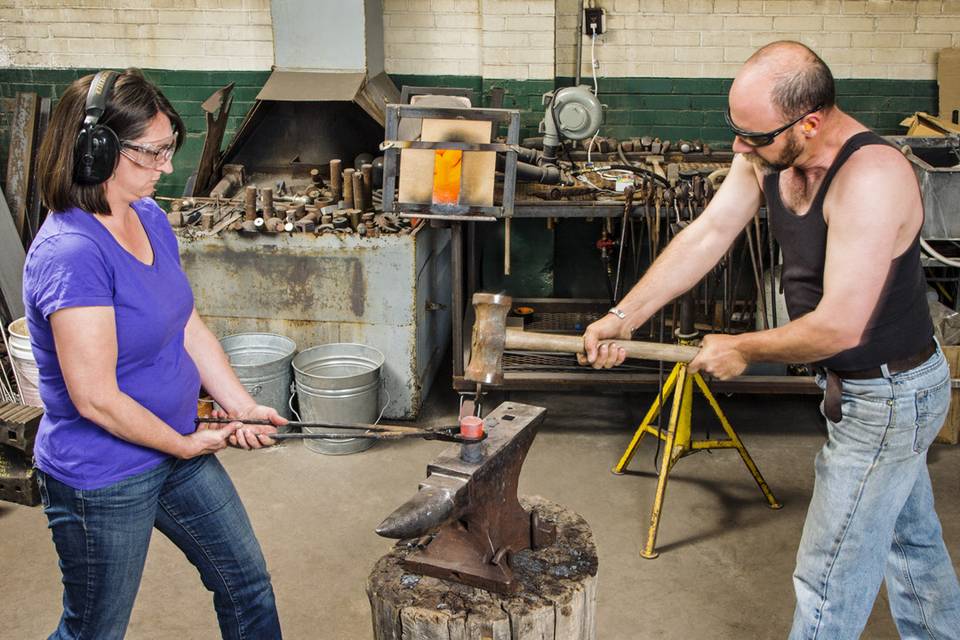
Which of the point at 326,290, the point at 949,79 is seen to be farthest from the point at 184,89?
the point at 949,79

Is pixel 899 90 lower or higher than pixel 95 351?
higher

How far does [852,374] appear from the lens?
8.30ft

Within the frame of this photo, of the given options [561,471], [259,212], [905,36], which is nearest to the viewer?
[561,471]

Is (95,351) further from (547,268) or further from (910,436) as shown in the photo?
(547,268)

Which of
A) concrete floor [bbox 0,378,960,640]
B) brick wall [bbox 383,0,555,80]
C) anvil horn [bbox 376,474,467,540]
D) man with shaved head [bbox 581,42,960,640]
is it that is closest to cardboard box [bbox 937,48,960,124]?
concrete floor [bbox 0,378,960,640]

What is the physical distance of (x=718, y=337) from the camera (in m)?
2.56

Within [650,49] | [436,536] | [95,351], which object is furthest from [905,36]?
[95,351]

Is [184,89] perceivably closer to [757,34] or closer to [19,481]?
[19,481]

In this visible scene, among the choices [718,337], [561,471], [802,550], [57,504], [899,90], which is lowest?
[561,471]

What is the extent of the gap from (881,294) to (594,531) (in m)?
2.03

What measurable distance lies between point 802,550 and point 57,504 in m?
1.93

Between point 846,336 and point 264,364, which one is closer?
point 846,336

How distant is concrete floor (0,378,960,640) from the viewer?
11.7 feet

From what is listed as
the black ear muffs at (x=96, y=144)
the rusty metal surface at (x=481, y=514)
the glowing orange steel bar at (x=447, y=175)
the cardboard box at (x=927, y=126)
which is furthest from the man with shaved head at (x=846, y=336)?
the cardboard box at (x=927, y=126)
